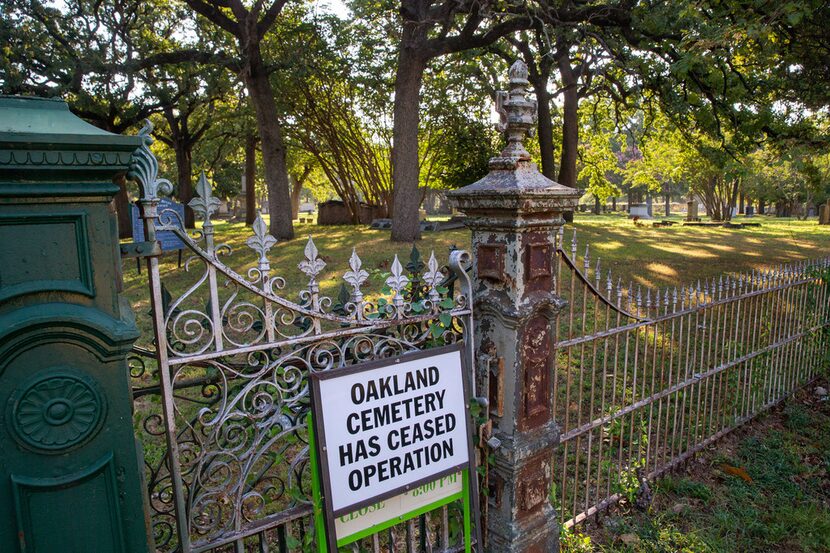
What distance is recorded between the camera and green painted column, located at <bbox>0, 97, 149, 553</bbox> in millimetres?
1554

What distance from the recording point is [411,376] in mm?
2334

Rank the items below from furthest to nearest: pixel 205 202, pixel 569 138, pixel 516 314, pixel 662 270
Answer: pixel 569 138, pixel 662 270, pixel 516 314, pixel 205 202

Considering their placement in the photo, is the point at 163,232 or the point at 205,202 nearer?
the point at 205,202

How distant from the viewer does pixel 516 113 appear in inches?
110

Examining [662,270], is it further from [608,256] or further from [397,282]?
[397,282]

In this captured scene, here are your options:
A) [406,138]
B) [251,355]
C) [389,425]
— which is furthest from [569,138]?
[251,355]

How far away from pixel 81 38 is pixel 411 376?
15531 millimetres

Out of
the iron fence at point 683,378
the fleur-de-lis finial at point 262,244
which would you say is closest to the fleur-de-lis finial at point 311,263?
the fleur-de-lis finial at point 262,244

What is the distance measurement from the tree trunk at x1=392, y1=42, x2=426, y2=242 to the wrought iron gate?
10611 mm

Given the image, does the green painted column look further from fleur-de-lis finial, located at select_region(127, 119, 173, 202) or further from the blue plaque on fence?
the blue plaque on fence

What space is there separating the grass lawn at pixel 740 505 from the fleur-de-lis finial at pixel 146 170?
313cm

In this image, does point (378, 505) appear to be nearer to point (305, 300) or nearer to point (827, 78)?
point (305, 300)

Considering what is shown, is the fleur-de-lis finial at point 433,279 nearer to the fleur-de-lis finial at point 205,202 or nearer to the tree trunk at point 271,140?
the fleur-de-lis finial at point 205,202

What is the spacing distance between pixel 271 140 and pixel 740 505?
46.5 ft
